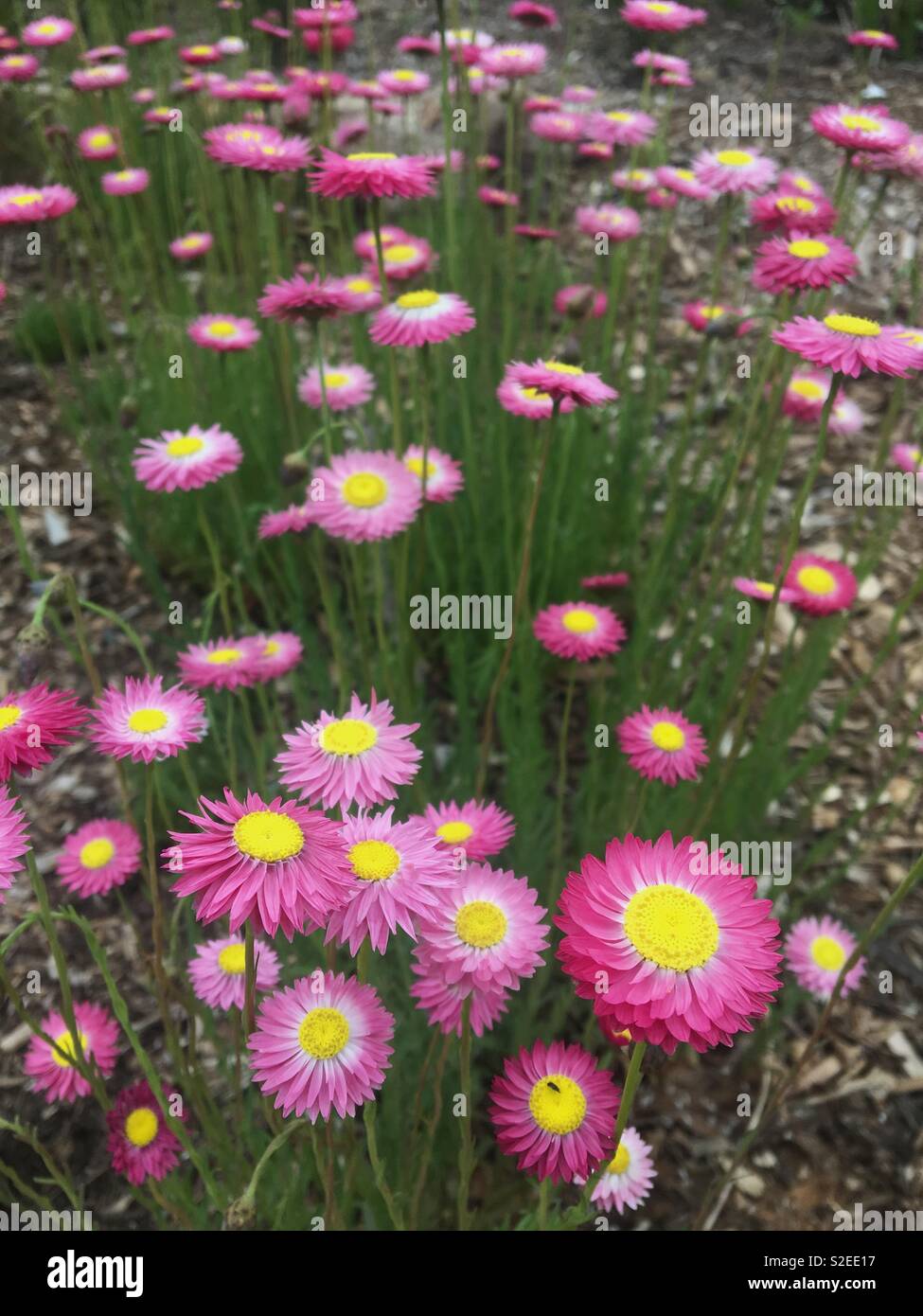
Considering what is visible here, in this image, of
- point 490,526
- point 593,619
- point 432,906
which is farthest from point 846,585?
point 432,906

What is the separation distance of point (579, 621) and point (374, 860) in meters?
0.90

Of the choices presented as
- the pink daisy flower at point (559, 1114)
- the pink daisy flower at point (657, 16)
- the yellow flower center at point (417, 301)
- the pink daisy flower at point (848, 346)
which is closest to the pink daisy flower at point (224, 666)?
the yellow flower center at point (417, 301)

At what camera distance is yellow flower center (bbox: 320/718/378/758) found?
0.99 meters

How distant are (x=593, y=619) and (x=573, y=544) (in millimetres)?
578

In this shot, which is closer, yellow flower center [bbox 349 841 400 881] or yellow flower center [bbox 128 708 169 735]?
yellow flower center [bbox 349 841 400 881]

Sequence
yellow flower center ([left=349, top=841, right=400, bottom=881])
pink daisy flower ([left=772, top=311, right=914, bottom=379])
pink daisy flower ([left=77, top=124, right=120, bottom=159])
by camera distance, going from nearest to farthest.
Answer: yellow flower center ([left=349, top=841, right=400, bottom=881]), pink daisy flower ([left=772, top=311, right=914, bottom=379]), pink daisy flower ([left=77, top=124, right=120, bottom=159])

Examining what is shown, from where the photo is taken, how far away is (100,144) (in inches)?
110

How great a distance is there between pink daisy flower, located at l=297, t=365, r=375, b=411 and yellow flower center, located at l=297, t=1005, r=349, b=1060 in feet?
4.80

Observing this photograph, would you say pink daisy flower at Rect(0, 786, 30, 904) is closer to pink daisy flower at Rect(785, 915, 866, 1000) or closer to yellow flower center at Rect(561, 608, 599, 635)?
yellow flower center at Rect(561, 608, 599, 635)

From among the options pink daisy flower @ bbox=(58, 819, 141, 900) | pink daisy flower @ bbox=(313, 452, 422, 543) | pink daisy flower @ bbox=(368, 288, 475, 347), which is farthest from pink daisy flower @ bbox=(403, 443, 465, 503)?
pink daisy flower @ bbox=(58, 819, 141, 900)

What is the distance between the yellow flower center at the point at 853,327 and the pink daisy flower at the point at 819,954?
3.49 feet

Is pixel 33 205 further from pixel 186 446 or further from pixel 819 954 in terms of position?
pixel 819 954

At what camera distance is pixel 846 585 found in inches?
71.4
